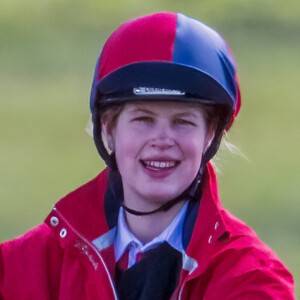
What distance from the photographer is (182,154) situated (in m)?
4.74

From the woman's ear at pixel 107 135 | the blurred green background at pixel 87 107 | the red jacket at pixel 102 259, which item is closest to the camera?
the red jacket at pixel 102 259

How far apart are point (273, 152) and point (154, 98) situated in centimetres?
542

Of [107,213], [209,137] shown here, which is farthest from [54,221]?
[209,137]

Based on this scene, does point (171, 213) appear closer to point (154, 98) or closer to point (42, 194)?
point (154, 98)

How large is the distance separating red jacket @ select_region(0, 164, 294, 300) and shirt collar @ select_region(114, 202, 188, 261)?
35mm

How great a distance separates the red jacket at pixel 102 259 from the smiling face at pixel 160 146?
4.6 inches

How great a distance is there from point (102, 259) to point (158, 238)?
0.19 meters

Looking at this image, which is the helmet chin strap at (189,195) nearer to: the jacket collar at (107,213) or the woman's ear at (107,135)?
the jacket collar at (107,213)

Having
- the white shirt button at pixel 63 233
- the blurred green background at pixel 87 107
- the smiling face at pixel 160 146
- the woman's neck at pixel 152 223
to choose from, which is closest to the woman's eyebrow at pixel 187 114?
the smiling face at pixel 160 146

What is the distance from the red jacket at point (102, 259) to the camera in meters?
4.67

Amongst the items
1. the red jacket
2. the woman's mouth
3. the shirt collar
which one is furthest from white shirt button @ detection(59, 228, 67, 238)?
the woman's mouth

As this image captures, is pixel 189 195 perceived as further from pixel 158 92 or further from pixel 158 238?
pixel 158 92

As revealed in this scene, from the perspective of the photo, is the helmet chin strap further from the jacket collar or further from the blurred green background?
the blurred green background

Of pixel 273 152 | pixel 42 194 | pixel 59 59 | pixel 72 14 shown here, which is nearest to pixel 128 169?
pixel 42 194
